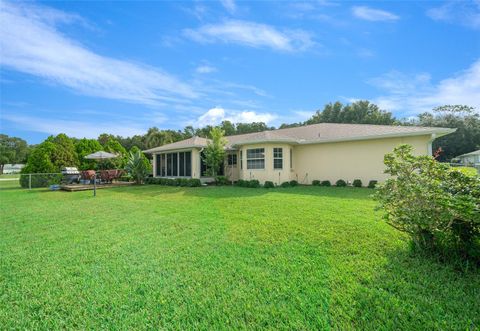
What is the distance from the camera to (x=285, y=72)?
47.8 ft

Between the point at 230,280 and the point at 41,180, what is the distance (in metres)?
20.1

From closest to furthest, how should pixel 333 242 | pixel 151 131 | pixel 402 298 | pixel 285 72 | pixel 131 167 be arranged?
pixel 402 298 < pixel 333 242 < pixel 285 72 < pixel 131 167 < pixel 151 131

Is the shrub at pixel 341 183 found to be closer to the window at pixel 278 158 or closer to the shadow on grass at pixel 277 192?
the shadow on grass at pixel 277 192

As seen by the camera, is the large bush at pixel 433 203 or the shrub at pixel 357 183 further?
the shrub at pixel 357 183

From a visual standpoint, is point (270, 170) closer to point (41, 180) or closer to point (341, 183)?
point (341, 183)

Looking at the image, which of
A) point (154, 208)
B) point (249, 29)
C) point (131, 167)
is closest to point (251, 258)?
point (154, 208)

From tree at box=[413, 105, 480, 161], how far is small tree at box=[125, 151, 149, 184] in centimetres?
3834

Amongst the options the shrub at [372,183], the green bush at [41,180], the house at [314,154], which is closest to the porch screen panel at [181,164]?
the house at [314,154]

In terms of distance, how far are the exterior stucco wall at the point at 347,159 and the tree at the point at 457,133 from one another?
90.7ft

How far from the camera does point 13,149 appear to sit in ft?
195

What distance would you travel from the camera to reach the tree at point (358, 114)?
3441 centimetres

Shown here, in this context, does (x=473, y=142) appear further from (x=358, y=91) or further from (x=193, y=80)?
(x=193, y=80)

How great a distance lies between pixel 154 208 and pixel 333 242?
6.11m

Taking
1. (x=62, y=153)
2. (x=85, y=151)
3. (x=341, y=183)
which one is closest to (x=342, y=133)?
(x=341, y=183)
